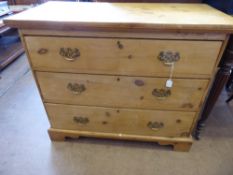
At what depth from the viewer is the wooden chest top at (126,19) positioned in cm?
74

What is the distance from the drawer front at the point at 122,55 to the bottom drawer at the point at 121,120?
0.92 ft

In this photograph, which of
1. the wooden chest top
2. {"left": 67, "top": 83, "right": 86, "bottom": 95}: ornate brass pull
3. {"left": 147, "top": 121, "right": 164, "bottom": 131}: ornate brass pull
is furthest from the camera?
{"left": 147, "top": 121, "right": 164, "bottom": 131}: ornate brass pull

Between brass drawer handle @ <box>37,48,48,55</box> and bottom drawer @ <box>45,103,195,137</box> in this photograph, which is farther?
bottom drawer @ <box>45,103,195,137</box>

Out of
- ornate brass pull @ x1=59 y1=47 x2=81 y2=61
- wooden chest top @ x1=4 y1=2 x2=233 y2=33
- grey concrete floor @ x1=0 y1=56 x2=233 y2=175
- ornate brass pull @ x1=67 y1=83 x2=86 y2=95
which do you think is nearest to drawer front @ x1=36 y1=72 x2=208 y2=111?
ornate brass pull @ x1=67 y1=83 x2=86 y2=95

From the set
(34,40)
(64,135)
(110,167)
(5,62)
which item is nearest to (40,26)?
(34,40)

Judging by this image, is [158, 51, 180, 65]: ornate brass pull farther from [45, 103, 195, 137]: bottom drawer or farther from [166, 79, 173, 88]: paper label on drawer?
[45, 103, 195, 137]: bottom drawer

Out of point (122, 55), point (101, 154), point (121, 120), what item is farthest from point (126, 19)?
point (101, 154)

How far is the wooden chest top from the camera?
0.74 meters

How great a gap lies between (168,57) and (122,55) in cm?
22

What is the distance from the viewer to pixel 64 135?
127 centimetres

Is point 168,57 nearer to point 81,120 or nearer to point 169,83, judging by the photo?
point 169,83

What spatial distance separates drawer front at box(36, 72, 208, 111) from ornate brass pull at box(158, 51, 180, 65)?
4.4 inches

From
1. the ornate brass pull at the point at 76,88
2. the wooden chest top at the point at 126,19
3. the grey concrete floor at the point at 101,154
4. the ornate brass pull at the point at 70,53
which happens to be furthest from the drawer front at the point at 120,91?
the grey concrete floor at the point at 101,154

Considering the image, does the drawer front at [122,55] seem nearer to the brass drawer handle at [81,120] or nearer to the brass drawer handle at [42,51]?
the brass drawer handle at [42,51]
